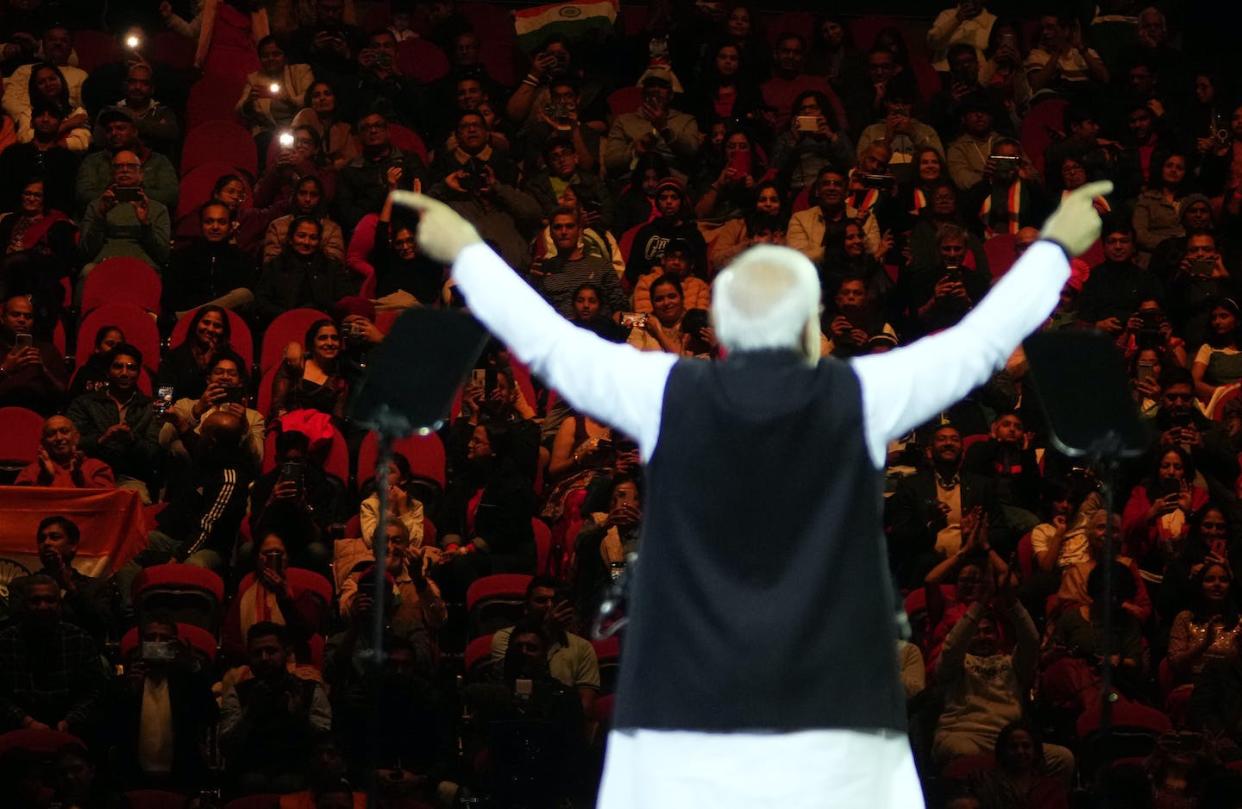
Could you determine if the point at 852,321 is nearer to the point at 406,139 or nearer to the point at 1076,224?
the point at 406,139

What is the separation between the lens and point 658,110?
10.7 m

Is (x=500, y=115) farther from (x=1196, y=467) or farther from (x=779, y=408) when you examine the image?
(x=779, y=408)

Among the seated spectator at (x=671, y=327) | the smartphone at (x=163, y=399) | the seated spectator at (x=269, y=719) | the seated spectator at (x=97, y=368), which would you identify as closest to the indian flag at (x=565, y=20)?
the seated spectator at (x=671, y=327)

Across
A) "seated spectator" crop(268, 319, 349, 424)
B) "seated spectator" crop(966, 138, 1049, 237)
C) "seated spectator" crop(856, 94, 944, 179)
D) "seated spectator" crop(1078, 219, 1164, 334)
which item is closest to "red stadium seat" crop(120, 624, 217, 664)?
"seated spectator" crop(268, 319, 349, 424)

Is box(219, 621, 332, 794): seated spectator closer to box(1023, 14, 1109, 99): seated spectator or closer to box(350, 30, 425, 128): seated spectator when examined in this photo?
box(350, 30, 425, 128): seated spectator

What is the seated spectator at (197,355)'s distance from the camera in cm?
843

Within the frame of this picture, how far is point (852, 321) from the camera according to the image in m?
9.09

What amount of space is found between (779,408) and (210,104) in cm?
860

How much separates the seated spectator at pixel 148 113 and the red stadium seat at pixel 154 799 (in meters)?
4.67

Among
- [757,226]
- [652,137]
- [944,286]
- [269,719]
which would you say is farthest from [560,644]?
[652,137]

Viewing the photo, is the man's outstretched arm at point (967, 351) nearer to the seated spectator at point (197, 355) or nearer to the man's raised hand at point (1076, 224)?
the man's raised hand at point (1076, 224)

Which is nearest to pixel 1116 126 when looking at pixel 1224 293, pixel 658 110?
pixel 1224 293

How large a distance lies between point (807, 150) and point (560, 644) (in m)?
4.19

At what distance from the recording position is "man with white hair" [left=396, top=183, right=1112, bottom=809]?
270 cm
